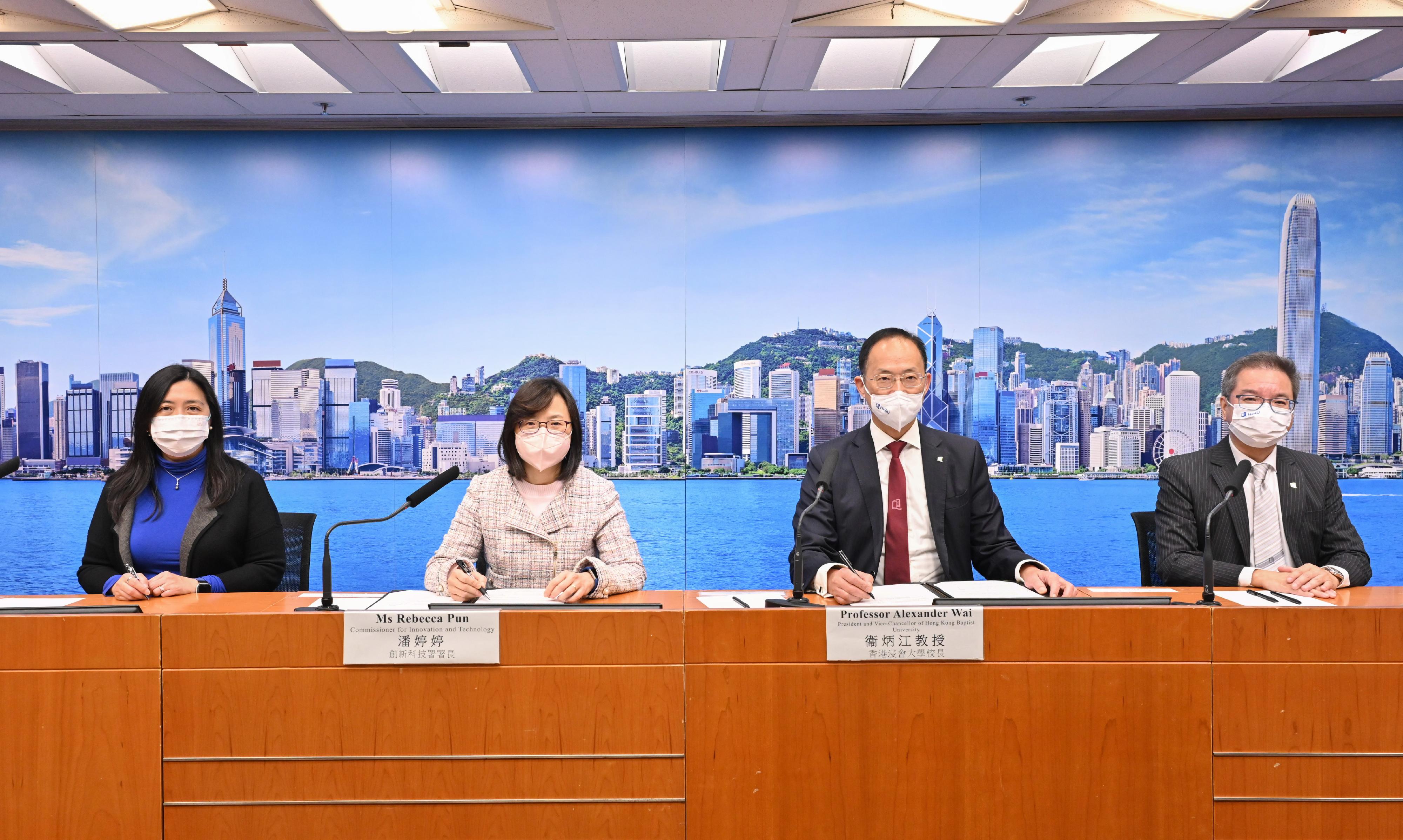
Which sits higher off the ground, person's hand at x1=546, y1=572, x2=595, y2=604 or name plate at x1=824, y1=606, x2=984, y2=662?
person's hand at x1=546, y1=572, x2=595, y2=604

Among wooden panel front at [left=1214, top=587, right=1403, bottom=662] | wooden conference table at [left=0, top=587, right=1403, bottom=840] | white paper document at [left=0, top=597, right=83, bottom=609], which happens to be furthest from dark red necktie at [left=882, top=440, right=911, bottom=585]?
white paper document at [left=0, top=597, right=83, bottom=609]

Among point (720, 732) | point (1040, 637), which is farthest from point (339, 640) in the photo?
point (1040, 637)

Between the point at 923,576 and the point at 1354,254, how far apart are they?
3.98 m

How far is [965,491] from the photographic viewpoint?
2426 mm

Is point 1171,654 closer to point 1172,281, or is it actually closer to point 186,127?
point 1172,281

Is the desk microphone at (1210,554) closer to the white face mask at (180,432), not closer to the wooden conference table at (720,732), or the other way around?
the wooden conference table at (720,732)

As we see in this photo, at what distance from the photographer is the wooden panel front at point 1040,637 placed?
1662 mm

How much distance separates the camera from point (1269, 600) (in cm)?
177

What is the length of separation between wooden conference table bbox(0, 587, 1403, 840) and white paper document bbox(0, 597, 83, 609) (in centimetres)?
16

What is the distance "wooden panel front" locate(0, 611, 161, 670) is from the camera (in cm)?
169

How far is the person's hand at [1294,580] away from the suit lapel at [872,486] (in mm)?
922

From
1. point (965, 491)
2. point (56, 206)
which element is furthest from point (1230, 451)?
point (56, 206)

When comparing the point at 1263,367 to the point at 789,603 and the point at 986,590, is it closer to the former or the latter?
the point at 986,590

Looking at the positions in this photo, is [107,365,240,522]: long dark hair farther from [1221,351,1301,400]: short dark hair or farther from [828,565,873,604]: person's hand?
[1221,351,1301,400]: short dark hair
